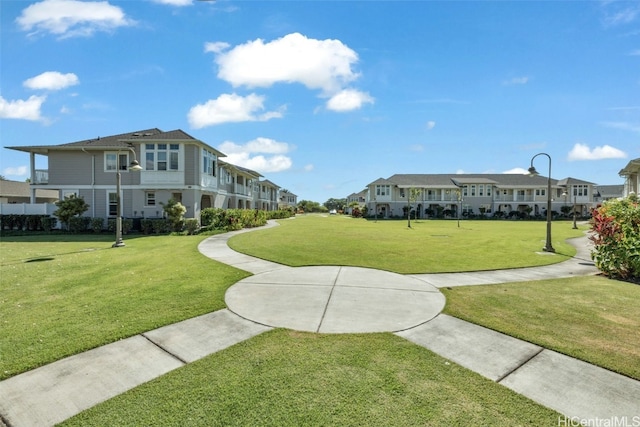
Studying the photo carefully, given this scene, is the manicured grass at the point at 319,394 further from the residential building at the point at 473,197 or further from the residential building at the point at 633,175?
the residential building at the point at 473,197

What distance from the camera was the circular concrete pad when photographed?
4746 millimetres

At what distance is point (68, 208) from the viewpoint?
64.1 ft

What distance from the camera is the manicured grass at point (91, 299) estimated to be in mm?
4031

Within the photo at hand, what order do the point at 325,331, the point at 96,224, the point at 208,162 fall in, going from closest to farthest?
the point at 325,331, the point at 96,224, the point at 208,162

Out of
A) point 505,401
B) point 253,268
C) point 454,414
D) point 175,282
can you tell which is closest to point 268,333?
point 454,414

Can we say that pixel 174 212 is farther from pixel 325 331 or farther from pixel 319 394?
pixel 319 394

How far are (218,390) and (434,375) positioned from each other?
2.27 metres

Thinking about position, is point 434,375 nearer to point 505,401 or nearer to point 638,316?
point 505,401

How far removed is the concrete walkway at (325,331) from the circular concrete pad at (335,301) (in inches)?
0.7

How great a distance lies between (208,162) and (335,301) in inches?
828

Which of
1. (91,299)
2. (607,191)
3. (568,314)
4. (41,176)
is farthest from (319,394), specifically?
(607,191)

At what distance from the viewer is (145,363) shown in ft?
11.7

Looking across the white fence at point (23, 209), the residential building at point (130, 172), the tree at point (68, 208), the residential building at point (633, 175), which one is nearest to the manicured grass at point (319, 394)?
the residential building at point (130, 172)

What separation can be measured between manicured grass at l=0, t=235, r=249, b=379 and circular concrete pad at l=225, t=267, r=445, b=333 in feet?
2.33
